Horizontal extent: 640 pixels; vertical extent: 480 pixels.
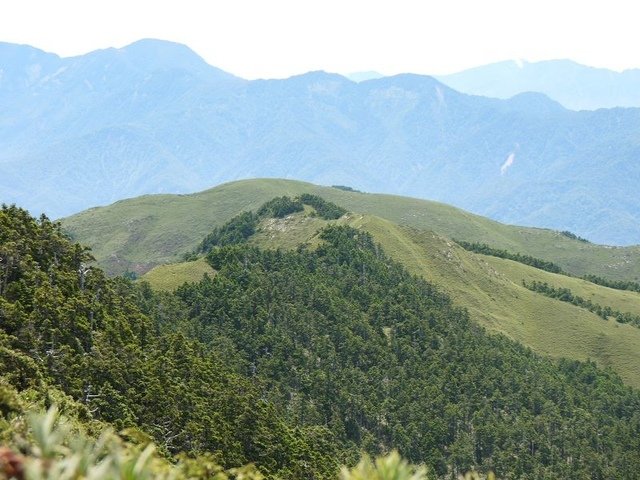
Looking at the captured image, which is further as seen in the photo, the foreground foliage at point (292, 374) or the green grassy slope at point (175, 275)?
the green grassy slope at point (175, 275)

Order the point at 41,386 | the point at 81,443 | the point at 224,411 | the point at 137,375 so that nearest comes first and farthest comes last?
1. the point at 81,443
2. the point at 41,386
3. the point at 137,375
4. the point at 224,411

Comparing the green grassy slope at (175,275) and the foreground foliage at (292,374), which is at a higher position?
the green grassy slope at (175,275)

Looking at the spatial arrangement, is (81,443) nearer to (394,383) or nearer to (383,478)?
(383,478)

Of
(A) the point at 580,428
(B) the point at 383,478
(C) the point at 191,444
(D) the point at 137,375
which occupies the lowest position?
(A) the point at 580,428

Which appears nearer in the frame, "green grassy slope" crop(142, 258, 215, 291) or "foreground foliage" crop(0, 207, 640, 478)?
"foreground foliage" crop(0, 207, 640, 478)

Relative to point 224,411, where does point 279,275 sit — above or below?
above

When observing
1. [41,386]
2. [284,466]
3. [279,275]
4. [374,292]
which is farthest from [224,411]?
[374,292]

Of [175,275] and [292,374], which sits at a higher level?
[175,275]

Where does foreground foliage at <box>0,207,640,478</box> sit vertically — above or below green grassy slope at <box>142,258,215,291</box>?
below

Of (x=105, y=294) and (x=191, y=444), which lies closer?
(x=191, y=444)

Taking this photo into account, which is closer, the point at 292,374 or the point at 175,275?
the point at 292,374

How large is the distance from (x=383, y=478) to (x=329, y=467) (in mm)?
76041

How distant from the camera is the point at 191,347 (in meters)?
111

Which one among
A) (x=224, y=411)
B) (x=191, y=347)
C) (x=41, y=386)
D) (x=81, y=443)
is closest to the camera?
(x=81, y=443)
